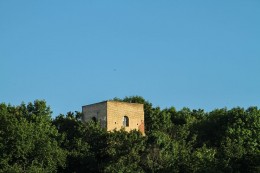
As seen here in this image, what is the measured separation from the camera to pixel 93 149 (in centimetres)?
3741

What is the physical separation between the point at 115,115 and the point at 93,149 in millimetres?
5075

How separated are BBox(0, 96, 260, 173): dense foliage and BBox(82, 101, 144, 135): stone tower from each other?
137 centimetres

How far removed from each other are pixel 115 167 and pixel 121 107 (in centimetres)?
947

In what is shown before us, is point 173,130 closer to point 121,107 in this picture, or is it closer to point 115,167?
point 121,107

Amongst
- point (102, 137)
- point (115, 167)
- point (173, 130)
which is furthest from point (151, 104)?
point (115, 167)

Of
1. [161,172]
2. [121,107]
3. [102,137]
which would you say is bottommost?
[161,172]

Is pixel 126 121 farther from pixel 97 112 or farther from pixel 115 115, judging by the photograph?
pixel 97 112

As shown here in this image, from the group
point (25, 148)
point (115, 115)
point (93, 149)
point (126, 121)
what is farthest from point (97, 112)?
point (25, 148)

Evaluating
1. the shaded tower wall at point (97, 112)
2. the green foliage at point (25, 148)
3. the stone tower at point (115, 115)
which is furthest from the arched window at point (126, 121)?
the green foliage at point (25, 148)

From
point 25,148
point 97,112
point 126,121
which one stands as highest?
point 97,112

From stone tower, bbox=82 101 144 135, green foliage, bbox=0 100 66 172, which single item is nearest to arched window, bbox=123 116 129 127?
stone tower, bbox=82 101 144 135

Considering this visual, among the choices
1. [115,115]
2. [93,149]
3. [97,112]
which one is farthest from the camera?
[97,112]

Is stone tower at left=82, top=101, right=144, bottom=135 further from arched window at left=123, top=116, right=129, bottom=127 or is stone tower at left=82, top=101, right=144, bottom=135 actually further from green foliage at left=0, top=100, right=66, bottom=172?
green foliage at left=0, top=100, right=66, bottom=172

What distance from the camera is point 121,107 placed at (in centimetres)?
4256
